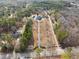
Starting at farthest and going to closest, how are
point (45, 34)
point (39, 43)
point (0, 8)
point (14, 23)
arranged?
point (0, 8) → point (14, 23) → point (45, 34) → point (39, 43)

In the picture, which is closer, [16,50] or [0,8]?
[16,50]

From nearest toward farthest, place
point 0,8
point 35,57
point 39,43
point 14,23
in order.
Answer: point 35,57 < point 39,43 < point 14,23 < point 0,8

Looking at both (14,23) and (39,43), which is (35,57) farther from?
(14,23)

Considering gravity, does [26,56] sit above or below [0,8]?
below

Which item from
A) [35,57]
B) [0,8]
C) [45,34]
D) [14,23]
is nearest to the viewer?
[35,57]

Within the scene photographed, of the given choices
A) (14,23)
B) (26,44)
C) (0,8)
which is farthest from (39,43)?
(0,8)

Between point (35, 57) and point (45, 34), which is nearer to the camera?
point (35, 57)

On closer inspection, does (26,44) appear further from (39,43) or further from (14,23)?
(14,23)

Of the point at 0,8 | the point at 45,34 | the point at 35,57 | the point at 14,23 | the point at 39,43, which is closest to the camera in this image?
the point at 35,57

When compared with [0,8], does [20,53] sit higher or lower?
lower

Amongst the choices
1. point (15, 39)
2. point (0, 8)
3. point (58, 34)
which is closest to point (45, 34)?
point (58, 34)
